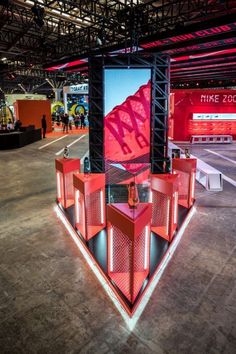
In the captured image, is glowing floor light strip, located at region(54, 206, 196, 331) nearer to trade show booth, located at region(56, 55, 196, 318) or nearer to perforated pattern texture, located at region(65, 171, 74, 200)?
trade show booth, located at region(56, 55, 196, 318)

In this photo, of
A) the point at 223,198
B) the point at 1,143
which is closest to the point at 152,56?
the point at 223,198

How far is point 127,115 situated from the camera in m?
7.17

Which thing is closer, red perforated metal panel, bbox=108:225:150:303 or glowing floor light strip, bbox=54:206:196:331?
glowing floor light strip, bbox=54:206:196:331

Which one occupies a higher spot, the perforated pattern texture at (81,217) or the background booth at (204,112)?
the background booth at (204,112)

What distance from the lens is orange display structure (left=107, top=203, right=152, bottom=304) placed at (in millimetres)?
3047

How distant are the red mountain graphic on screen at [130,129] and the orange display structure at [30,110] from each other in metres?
14.2

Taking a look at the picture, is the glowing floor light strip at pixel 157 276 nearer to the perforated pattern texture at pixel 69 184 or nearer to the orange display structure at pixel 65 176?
the orange display structure at pixel 65 176

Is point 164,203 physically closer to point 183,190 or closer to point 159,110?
point 183,190

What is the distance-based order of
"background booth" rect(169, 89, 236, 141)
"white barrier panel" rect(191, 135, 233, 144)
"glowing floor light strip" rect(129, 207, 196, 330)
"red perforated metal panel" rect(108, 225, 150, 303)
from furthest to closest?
1. "white barrier panel" rect(191, 135, 233, 144)
2. "background booth" rect(169, 89, 236, 141)
3. "red perforated metal panel" rect(108, 225, 150, 303)
4. "glowing floor light strip" rect(129, 207, 196, 330)

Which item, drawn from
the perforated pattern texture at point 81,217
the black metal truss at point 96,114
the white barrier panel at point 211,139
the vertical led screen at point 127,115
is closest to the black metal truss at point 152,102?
the black metal truss at point 96,114

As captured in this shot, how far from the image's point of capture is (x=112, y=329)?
2.75 meters

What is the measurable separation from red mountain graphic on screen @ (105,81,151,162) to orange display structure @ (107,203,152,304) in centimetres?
401

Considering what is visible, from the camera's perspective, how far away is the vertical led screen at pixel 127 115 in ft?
22.9

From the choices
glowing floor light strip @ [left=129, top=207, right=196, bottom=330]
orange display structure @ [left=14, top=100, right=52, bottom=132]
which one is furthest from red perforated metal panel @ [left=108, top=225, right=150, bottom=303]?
orange display structure @ [left=14, top=100, right=52, bottom=132]
